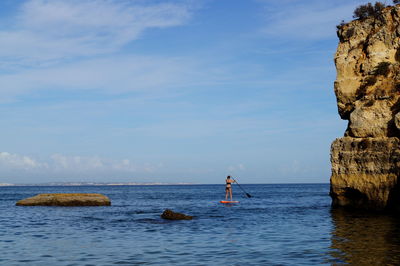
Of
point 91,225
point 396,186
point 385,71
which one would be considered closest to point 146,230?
point 91,225

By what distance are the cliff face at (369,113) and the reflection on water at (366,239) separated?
3461 millimetres

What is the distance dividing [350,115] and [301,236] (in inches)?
712

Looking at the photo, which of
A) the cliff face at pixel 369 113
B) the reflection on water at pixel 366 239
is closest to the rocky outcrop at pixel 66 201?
the cliff face at pixel 369 113

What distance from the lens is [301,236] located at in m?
22.7

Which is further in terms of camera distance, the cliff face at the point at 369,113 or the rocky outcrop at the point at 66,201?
the rocky outcrop at the point at 66,201

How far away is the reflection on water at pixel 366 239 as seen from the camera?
54.1 ft

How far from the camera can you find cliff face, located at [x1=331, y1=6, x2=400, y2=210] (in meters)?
33.8

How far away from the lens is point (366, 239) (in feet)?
69.3

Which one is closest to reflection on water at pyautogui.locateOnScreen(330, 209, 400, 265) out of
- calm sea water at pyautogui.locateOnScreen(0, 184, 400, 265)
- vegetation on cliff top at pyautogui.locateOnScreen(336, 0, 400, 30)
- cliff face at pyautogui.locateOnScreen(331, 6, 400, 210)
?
calm sea water at pyautogui.locateOnScreen(0, 184, 400, 265)

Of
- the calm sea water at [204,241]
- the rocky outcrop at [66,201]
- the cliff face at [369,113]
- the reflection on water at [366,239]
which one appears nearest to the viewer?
the reflection on water at [366,239]

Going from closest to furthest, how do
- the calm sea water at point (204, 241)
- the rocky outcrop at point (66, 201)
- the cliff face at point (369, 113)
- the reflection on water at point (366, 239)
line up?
the reflection on water at point (366, 239), the calm sea water at point (204, 241), the cliff face at point (369, 113), the rocky outcrop at point (66, 201)

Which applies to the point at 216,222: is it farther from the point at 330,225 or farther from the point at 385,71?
the point at 385,71

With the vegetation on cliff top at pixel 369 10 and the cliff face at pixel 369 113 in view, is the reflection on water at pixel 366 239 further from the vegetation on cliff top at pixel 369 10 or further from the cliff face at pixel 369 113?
the vegetation on cliff top at pixel 369 10

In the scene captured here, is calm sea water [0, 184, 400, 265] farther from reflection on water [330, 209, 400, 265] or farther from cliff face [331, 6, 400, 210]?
cliff face [331, 6, 400, 210]
